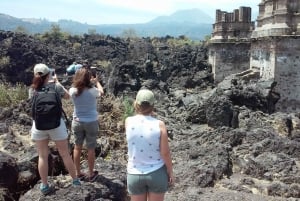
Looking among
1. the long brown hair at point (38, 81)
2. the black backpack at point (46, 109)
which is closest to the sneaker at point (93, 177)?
the black backpack at point (46, 109)

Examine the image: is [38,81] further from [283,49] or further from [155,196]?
[283,49]

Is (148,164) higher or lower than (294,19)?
lower

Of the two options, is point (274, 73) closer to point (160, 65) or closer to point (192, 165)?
point (192, 165)

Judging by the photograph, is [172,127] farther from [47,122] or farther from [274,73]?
[274,73]

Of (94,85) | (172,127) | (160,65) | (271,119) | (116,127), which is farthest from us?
(160,65)

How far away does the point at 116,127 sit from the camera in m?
9.67

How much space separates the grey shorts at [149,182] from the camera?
406cm

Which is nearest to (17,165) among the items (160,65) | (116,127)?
(116,127)

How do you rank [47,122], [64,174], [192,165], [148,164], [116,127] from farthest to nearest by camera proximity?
[116,127] < [192,165] < [64,174] < [47,122] < [148,164]

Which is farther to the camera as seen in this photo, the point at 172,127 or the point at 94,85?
the point at 172,127

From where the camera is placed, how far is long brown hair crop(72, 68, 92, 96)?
5347 millimetres

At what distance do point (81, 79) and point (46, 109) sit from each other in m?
0.65

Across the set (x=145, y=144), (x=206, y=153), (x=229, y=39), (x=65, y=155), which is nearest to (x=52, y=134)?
(x=65, y=155)

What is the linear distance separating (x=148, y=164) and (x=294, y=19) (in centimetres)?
1662
